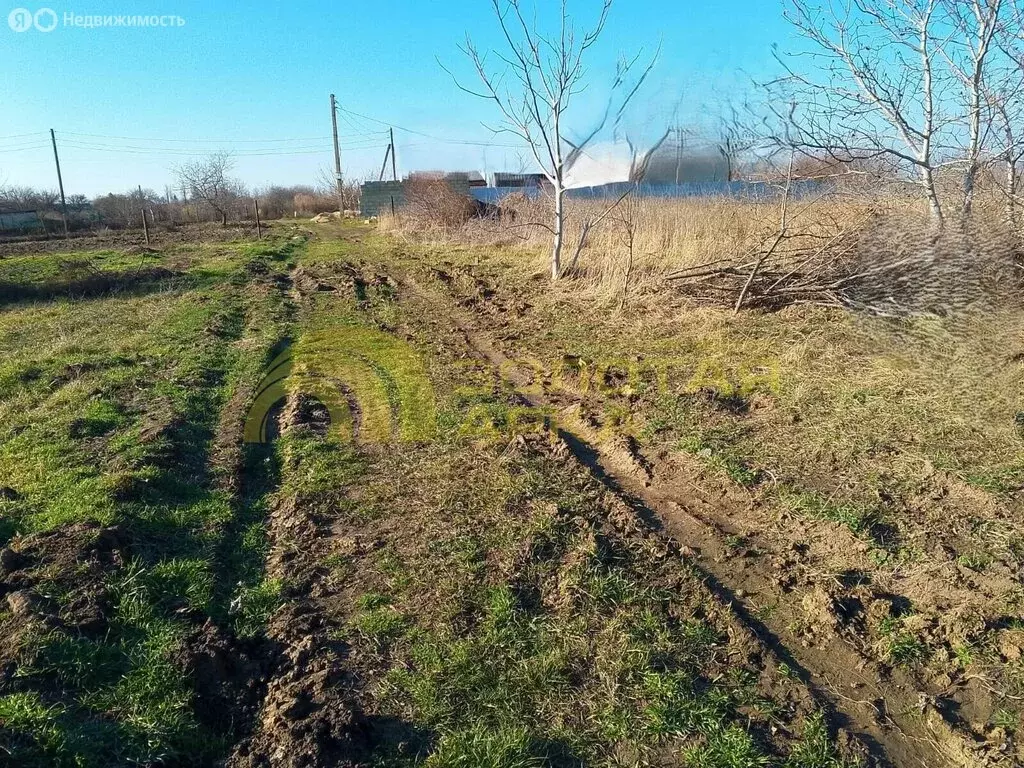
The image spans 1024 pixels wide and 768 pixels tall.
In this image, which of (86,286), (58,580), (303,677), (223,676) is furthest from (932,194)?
(86,286)

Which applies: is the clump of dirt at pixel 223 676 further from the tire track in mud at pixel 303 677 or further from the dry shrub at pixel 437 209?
the dry shrub at pixel 437 209

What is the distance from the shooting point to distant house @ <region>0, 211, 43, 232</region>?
32331mm

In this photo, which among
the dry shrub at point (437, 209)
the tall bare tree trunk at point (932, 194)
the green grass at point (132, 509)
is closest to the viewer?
the green grass at point (132, 509)

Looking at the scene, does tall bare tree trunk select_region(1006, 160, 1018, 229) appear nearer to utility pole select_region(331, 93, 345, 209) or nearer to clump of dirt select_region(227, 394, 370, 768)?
clump of dirt select_region(227, 394, 370, 768)

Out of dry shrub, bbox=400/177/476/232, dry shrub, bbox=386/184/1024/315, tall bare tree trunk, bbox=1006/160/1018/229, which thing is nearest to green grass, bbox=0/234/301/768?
dry shrub, bbox=386/184/1024/315

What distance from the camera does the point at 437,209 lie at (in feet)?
Result: 75.5

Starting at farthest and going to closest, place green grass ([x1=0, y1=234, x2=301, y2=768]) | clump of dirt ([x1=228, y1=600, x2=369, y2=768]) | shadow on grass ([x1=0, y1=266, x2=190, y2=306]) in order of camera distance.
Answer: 1. shadow on grass ([x1=0, y1=266, x2=190, y2=306])
2. green grass ([x1=0, y1=234, x2=301, y2=768])
3. clump of dirt ([x1=228, y1=600, x2=369, y2=768])

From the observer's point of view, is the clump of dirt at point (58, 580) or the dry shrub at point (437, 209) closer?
the clump of dirt at point (58, 580)

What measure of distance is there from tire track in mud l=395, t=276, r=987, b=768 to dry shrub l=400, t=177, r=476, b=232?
17.5 metres

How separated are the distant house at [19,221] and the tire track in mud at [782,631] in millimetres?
37523

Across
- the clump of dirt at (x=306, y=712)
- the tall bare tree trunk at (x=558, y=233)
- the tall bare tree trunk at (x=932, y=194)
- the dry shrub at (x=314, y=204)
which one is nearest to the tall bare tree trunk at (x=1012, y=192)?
the tall bare tree trunk at (x=932, y=194)

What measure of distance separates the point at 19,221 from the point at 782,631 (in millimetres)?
42847

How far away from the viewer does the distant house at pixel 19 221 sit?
106 ft

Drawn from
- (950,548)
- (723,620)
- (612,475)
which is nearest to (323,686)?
(723,620)
